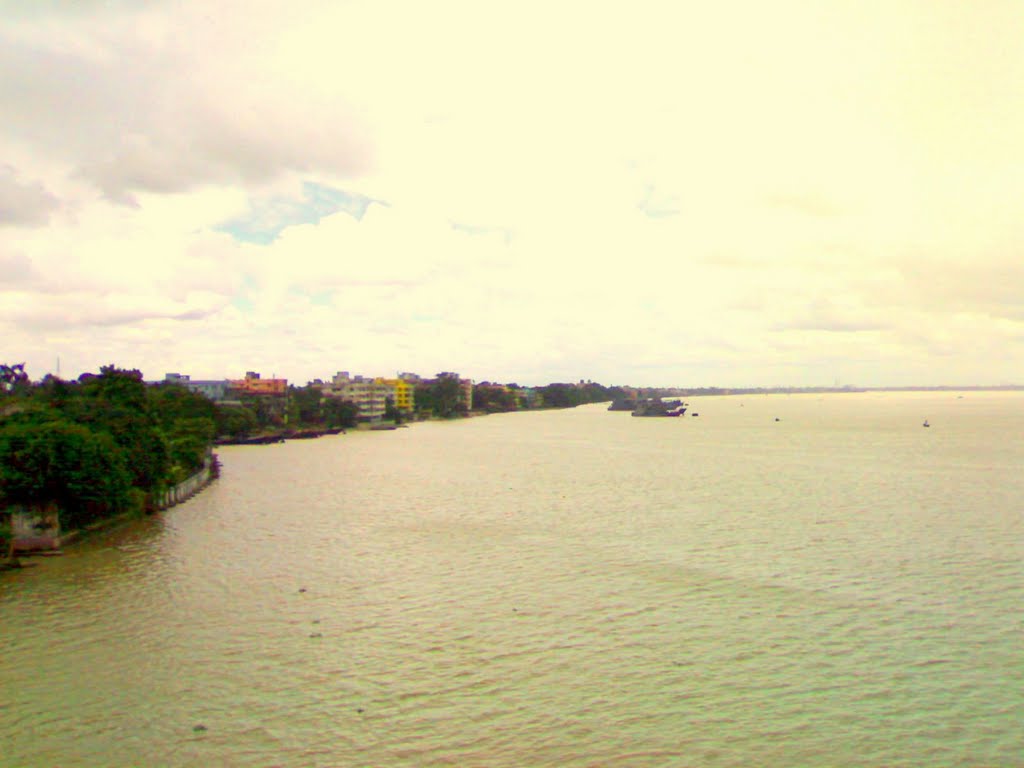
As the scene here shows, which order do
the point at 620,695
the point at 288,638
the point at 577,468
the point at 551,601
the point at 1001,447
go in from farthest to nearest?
1. the point at 1001,447
2. the point at 577,468
3. the point at 551,601
4. the point at 288,638
5. the point at 620,695

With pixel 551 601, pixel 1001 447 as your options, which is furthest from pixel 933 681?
pixel 1001 447

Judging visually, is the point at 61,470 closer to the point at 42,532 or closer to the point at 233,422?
the point at 42,532

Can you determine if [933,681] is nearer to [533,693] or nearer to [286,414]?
[533,693]

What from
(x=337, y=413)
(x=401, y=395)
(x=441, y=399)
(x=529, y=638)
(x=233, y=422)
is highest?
(x=401, y=395)

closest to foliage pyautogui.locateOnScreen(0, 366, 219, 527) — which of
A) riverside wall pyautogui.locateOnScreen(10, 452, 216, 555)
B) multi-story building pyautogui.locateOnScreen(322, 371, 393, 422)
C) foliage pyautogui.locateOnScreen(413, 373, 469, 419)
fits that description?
riverside wall pyautogui.locateOnScreen(10, 452, 216, 555)

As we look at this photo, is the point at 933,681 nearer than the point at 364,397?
Yes

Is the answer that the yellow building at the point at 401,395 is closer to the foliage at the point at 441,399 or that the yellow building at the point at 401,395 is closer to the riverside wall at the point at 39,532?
the foliage at the point at 441,399

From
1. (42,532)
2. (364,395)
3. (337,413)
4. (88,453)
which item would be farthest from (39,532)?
(364,395)

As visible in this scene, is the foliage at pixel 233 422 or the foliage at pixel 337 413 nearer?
the foliage at pixel 233 422

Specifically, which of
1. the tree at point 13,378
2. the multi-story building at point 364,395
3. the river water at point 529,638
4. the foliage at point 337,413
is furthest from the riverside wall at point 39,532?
the multi-story building at point 364,395
